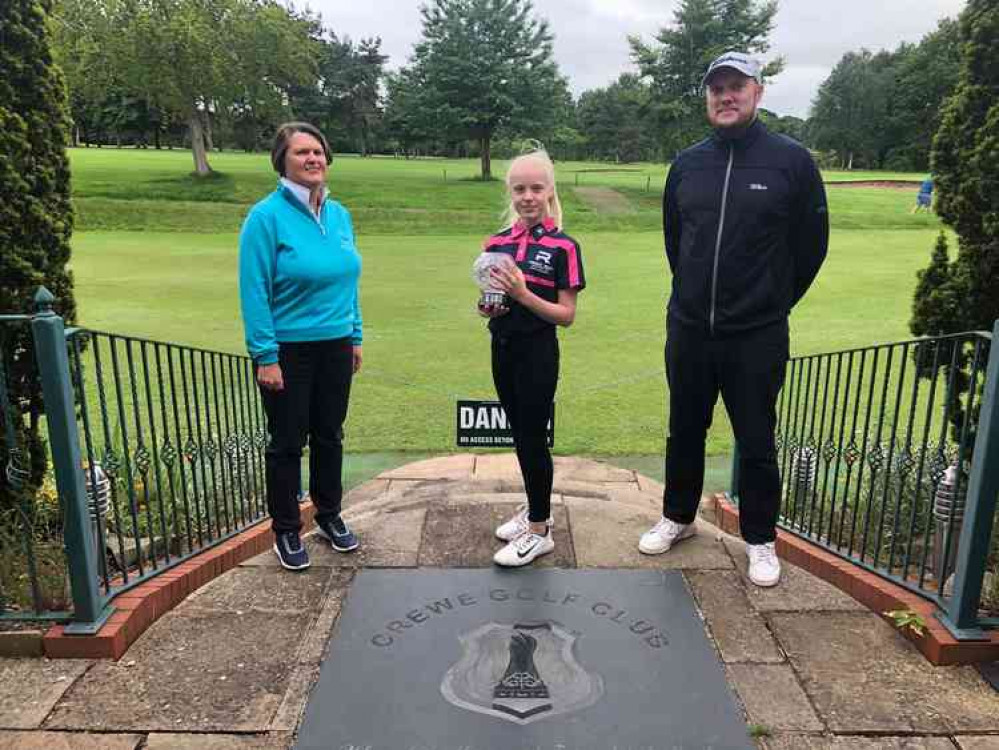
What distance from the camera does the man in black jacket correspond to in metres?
2.80

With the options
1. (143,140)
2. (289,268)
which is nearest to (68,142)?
(289,268)

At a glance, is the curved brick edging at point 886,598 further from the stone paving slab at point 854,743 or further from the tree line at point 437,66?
the tree line at point 437,66

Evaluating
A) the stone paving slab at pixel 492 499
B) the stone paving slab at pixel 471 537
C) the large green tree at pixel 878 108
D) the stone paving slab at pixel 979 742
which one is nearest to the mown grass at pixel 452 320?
the stone paving slab at pixel 492 499

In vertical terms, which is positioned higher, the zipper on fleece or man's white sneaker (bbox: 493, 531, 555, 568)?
the zipper on fleece

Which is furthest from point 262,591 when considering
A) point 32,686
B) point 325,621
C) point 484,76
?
point 484,76

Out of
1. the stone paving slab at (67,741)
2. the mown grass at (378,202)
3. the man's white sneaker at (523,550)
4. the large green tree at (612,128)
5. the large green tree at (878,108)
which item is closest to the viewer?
the stone paving slab at (67,741)

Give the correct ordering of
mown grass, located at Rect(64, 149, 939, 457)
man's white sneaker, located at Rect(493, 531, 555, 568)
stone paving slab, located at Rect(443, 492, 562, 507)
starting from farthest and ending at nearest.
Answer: mown grass, located at Rect(64, 149, 939, 457) → stone paving slab, located at Rect(443, 492, 562, 507) → man's white sneaker, located at Rect(493, 531, 555, 568)

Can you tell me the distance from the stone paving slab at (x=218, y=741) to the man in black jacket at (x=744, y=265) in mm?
1879

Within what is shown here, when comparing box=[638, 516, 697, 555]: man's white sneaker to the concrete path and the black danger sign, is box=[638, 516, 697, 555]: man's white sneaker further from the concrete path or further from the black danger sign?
the black danger sign

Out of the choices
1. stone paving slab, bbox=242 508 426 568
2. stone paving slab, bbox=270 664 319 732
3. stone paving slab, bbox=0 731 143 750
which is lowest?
stone paving slab, bbox=242 508 426 568

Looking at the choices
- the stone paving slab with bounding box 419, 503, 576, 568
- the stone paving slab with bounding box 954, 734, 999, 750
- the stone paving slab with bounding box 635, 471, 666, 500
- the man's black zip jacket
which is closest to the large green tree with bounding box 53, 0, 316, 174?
the stone paving slab with bounding box 635, 471, 666, 500

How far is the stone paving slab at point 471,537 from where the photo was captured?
3260mm

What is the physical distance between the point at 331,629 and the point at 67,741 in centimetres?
85

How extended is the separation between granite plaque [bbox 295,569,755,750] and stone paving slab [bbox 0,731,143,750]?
0.50 meters
